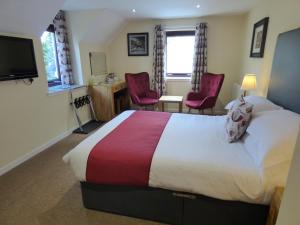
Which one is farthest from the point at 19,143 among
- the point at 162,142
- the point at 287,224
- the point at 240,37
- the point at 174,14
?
the point at 240,37

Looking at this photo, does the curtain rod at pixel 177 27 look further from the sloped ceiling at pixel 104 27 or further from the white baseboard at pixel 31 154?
the white baseboard at pixel 31 154

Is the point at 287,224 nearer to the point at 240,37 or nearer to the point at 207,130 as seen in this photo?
the point at 207,130

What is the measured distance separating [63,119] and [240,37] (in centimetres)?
408

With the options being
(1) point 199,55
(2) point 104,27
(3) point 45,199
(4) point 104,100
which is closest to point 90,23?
(2) point 104,27

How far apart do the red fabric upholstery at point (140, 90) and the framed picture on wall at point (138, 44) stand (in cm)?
60

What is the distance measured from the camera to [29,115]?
9.00 feet

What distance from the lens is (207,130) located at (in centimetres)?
210

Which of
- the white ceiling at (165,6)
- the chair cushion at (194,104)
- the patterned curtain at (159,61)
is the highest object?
the white ceiling at (165,6)

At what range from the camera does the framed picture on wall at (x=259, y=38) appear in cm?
282

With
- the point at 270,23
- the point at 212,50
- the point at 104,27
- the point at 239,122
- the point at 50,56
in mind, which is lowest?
the point at 239,122

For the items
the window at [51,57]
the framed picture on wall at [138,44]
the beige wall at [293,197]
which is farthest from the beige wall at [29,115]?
the beige wall at [293,197]

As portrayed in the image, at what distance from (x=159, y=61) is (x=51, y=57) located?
2349 millimetres

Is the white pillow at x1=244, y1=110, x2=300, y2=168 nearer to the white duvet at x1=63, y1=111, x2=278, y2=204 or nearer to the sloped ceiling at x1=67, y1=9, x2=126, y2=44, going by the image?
the white duvet at x1=63, y1=111, x2=278, y2=204

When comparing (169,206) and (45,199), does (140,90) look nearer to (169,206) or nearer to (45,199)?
(45,199)
